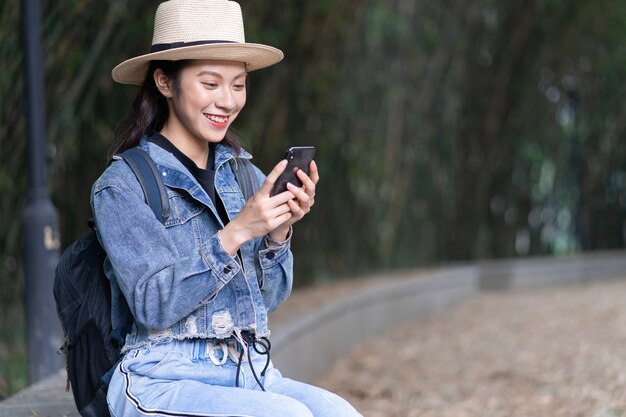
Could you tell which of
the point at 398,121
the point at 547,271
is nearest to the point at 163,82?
the point at 398,121

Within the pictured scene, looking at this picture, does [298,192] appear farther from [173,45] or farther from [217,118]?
[173,45]

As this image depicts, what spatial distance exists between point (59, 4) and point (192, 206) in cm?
306

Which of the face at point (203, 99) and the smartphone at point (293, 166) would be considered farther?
the face at point (203, 99)

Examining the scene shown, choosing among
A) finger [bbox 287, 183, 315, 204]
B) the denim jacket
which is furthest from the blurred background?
finger [bbox 287, 183, 315, 204]

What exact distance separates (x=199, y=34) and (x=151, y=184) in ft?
1.12

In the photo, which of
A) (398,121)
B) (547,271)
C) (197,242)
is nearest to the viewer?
(197,242)

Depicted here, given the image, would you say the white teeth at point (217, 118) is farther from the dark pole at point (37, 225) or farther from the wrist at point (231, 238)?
the dark pole at point (37, 225)

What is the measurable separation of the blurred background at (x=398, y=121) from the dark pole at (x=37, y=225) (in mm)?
218

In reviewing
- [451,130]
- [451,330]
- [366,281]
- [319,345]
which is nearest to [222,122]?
[319,345]

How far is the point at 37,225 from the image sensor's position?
14.0ft

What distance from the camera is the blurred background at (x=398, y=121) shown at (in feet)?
18.1

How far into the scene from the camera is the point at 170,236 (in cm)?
216

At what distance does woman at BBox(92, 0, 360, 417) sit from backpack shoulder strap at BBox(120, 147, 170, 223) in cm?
2

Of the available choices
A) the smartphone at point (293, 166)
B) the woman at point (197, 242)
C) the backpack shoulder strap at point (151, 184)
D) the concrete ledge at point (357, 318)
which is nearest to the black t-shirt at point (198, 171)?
the woman at point (197, 242)
